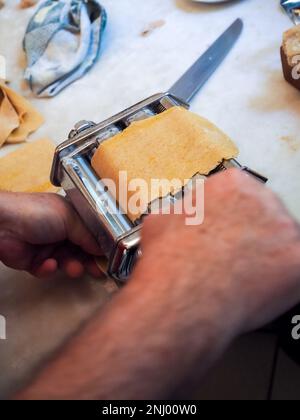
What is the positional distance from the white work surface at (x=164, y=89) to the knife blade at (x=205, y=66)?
12 millimetres

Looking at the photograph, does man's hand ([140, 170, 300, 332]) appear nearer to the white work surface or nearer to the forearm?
the forearm

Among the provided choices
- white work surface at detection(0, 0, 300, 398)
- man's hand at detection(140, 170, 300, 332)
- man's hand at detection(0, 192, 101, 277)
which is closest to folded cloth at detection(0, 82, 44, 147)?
white work surface at detection(0, 0, 300, 398)

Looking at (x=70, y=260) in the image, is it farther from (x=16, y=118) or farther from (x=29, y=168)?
(x=16, y=118)

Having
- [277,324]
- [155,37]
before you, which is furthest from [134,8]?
[277,324]

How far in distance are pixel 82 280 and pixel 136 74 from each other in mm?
390

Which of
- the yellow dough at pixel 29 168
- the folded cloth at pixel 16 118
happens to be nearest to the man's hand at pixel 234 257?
the yellow dough at pixel 29 168

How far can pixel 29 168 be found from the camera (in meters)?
0.64

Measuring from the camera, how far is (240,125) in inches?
24.6

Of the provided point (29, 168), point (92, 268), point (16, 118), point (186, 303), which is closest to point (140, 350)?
point (186, 303)

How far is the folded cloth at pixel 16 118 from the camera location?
69 centimetres

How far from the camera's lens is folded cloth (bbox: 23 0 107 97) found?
0.76m

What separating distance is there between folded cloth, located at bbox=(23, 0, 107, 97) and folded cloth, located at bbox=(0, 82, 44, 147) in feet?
0.16

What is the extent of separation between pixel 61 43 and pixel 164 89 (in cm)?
23
